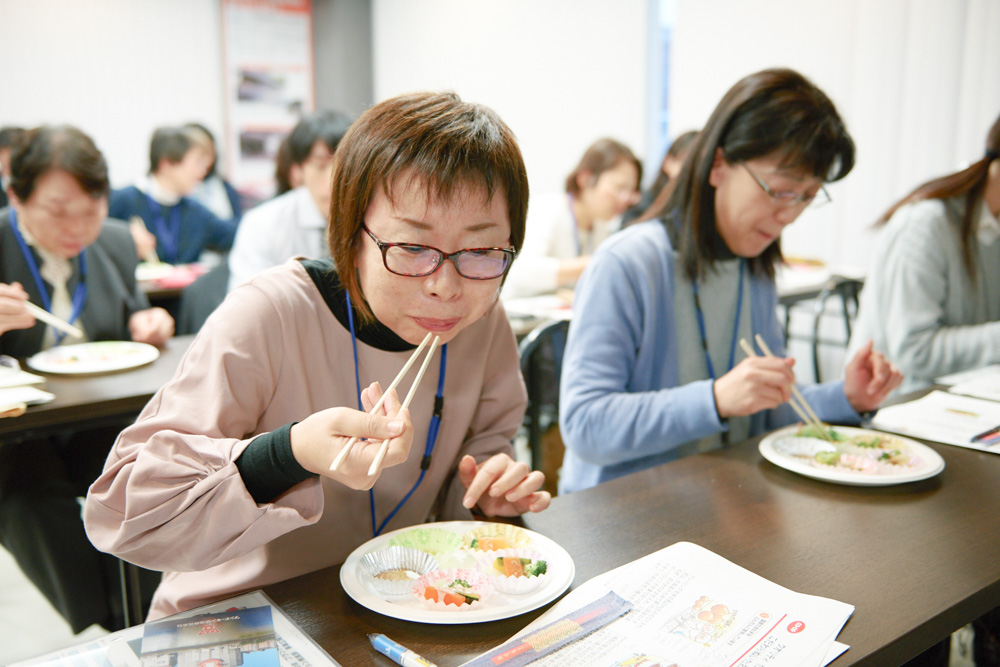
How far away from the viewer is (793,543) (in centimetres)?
100

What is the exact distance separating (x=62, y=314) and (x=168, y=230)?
2.73m

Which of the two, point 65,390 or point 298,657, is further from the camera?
point 65,390

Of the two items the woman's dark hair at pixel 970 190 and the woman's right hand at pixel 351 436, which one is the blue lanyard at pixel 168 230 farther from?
the woman's right hand at pixel 351 436

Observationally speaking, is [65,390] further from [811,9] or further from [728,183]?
[811,9]

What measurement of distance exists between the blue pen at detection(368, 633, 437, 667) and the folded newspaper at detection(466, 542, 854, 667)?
0.17 ft

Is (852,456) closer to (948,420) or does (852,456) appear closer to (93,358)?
(948,420)

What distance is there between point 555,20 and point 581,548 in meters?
5.16

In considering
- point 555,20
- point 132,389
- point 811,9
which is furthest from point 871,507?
point 555,20

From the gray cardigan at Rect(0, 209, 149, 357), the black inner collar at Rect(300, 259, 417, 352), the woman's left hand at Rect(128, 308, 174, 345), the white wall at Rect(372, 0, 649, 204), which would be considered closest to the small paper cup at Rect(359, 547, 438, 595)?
the black inner collar at Rect(300, 259, 417, 352)

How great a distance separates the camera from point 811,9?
13.6ft

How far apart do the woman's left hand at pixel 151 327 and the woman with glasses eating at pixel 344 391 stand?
1.42m

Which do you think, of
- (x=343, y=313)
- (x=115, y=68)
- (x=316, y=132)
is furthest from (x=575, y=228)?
(x=115, y=68)

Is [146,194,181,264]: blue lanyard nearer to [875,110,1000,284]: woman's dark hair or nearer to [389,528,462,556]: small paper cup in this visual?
[875,110,1000,284]: woman's dark hair

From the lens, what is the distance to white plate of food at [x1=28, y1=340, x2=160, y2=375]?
6.30 feet
